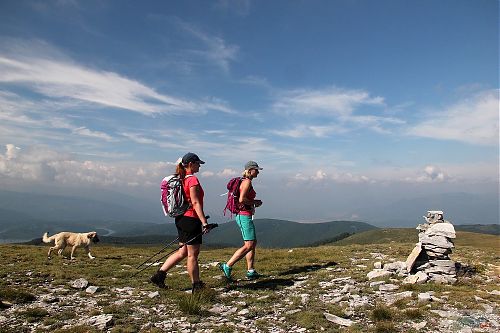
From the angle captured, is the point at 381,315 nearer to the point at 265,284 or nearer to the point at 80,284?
the point at 265,284

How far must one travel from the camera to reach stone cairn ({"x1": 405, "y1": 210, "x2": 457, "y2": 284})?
1116 cm

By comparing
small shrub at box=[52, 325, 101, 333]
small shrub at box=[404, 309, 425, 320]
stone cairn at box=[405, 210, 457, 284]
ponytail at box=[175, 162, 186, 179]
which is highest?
ponytail at box=[175, 162, 186, 179]

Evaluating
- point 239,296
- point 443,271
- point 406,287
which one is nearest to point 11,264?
point 239,296

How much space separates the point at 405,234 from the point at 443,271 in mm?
153388

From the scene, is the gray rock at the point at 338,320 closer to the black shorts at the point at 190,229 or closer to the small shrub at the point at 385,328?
the small shrub at the point at 385,328

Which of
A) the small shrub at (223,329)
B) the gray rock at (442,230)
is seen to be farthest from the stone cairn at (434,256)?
the small shrub at (223,329)

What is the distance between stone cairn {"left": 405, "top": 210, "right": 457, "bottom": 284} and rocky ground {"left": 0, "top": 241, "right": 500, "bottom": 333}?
57 centimetres

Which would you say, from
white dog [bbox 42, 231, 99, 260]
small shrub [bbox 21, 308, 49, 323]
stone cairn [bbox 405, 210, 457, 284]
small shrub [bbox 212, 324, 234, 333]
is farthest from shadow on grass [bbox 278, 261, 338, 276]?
white dog [bbox 42, 231, 99, 260]

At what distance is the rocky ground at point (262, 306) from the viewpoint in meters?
7.11

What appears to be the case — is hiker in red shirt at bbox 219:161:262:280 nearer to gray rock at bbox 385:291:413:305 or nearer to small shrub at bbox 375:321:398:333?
gray rock at bbox 385:291:413:305

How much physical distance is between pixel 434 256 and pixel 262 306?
7.22m

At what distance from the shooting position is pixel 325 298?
9.44 m

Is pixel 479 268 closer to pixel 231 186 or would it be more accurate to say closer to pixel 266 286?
pixel 266 286

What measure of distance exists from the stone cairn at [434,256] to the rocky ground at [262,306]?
0.57 metres
